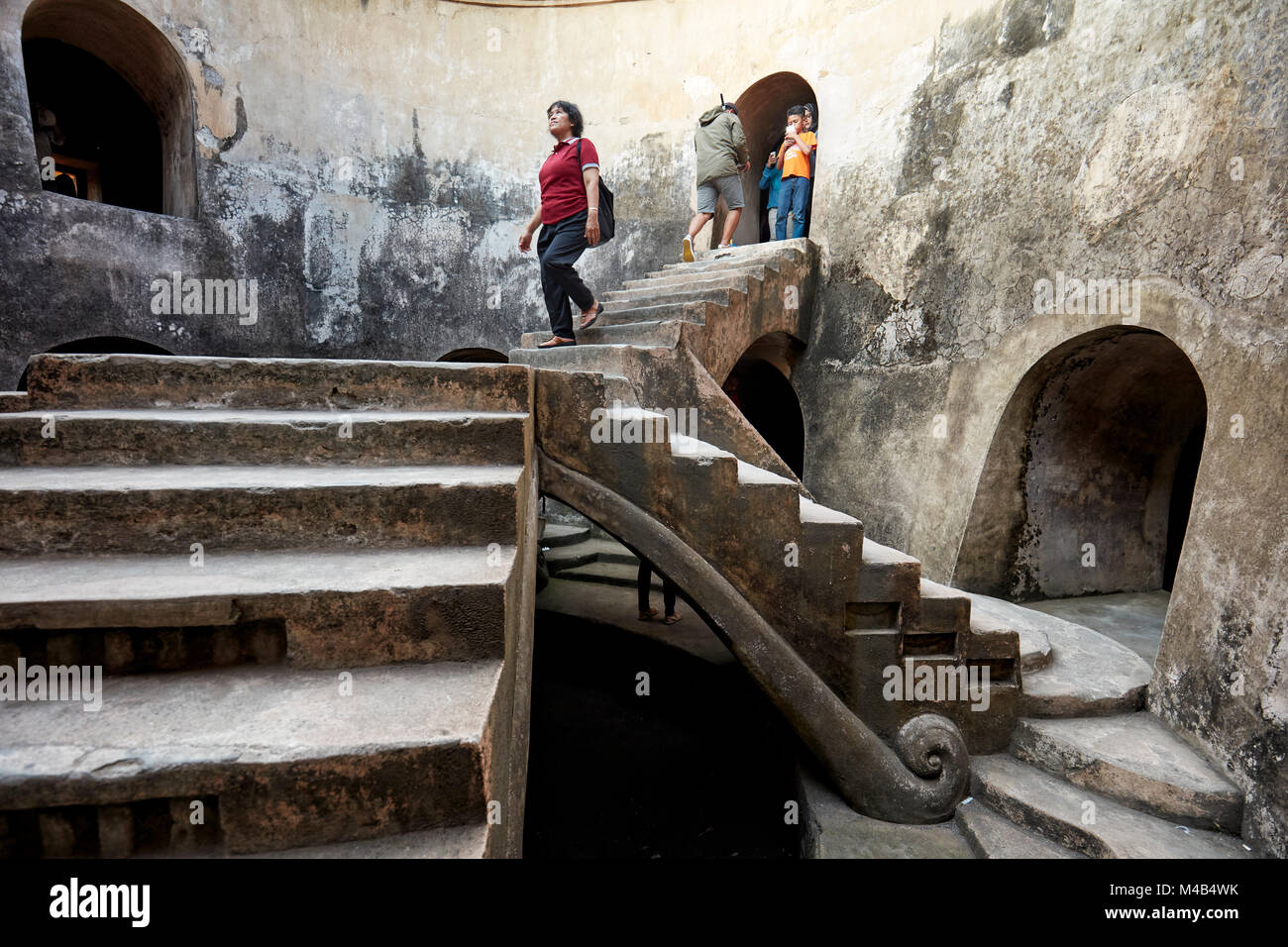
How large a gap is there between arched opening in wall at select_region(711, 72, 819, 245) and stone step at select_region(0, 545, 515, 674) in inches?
283

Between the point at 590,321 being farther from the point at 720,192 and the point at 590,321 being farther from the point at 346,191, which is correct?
the point at 346,191

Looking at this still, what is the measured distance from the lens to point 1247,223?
11.0 ft

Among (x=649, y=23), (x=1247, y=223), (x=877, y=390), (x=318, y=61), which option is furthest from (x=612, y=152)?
(x=1247, y=223)

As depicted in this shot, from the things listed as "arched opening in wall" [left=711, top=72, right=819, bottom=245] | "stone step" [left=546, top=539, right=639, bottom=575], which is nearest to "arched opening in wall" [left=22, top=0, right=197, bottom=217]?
"stone step" [left=546, top=539, right=639, bottom=575]

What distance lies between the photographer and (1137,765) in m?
2.97

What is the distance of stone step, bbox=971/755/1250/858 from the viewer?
2.66m

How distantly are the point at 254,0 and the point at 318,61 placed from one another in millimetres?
797

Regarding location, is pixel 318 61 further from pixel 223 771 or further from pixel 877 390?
pixel 223 771

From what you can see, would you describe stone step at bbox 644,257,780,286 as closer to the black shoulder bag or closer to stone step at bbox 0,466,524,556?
the black shoulder bag

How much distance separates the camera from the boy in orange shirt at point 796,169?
24.1ft

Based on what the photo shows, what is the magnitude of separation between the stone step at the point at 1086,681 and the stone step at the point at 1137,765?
0.06m

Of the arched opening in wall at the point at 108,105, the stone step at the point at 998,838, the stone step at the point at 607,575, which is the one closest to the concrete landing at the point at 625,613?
the stone step at the point at 607,575

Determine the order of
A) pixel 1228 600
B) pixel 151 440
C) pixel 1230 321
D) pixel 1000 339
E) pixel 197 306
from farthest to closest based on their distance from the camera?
pixel 197 306 → pixel 1000 339 → pixel 1230 321 → pixel 1228 600 → pixel 151 440

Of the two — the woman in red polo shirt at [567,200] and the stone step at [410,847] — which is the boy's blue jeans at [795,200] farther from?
the stone step at [410,847]
